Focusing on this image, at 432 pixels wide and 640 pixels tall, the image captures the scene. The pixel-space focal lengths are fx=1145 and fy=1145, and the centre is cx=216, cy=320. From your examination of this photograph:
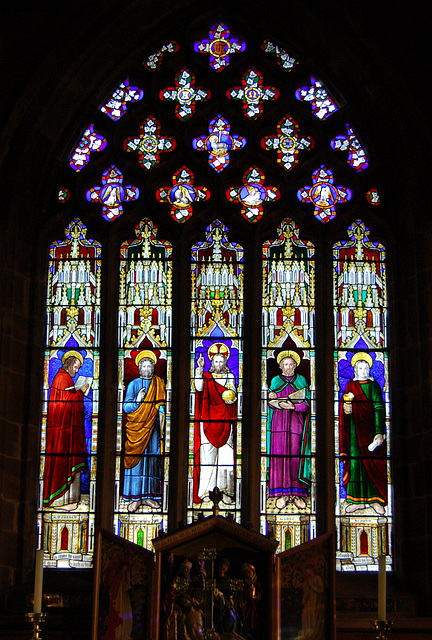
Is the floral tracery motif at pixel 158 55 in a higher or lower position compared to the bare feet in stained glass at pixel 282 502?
higher

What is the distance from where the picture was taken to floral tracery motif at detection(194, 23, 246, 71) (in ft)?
40.1

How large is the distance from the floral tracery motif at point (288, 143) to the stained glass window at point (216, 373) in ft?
3.27

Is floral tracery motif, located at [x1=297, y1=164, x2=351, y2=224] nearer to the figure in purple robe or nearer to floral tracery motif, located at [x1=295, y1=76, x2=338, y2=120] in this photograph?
floral tracery motif, located at [x1=295, y1=76, x2=338, y2=120]

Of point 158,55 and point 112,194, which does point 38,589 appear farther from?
point 158,55

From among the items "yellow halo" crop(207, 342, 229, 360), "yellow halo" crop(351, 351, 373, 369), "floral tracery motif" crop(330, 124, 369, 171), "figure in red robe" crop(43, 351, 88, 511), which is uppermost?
"floral tracery motif" crop(330, 124, 369, 171)

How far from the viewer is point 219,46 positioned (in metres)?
12.3

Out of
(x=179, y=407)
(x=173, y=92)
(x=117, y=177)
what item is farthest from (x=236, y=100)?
(x=179, y=407)

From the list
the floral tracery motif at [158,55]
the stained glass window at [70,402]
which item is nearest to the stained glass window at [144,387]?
the stained glass window at [70,402]

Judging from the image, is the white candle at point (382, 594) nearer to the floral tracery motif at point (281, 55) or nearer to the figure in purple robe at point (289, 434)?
the figure in purple robe at point (289, 434)

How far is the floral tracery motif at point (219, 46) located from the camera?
40.1 feet

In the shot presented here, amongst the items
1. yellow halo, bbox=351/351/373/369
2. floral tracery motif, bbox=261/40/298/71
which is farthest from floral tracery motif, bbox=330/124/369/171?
yellow halo, bbox=351/351/373/369

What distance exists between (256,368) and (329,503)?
1451 millimetres

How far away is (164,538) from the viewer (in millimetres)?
8773

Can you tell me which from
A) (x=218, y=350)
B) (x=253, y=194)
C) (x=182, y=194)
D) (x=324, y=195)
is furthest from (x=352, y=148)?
(x=218, y=350)
